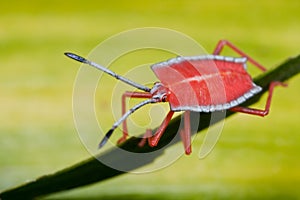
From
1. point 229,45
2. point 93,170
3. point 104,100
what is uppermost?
point 229,45

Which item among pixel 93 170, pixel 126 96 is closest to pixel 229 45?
pixel 126 96

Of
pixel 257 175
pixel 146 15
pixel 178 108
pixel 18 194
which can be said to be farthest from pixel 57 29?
pixel 257 175

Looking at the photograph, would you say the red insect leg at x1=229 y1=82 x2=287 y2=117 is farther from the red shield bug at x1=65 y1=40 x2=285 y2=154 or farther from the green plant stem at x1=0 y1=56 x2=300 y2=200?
the green plant stem at x1=0 y1=56 x2=300 y2=200

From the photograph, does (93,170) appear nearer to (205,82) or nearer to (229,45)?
(205,82)

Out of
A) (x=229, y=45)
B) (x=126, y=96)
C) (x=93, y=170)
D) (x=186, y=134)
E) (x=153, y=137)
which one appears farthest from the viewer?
(x=229, y=45)

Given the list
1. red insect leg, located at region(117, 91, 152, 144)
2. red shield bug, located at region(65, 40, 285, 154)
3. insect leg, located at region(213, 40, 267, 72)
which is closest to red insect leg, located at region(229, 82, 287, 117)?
red shield bug, located at region(65, 40, 285, 154)
